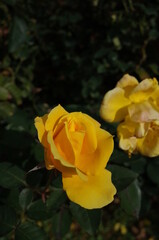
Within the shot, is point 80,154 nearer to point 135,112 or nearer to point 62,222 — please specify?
point 135,112

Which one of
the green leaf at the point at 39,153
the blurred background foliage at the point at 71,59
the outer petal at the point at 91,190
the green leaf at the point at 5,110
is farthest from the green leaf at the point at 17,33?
the outer petal at the point at 91,190

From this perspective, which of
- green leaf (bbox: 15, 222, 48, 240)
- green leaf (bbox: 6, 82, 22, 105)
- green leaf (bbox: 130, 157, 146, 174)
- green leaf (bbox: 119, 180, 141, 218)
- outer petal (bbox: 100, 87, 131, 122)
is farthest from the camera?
green leaf (bbox: 6, 82, 22, 105)

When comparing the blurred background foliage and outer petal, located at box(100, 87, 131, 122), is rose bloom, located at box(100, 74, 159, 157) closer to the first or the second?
outer petal, located at box(100, 87, 131, 122)

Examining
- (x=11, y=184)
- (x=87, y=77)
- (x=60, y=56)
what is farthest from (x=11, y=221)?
(x=60, y=56)

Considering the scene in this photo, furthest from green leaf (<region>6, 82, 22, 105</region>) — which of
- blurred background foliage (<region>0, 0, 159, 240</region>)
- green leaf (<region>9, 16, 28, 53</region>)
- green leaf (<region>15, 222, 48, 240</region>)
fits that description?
green leaf (<region>15, 222, 48, 240</region>)

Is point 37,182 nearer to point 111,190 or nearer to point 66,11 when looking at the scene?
point 111,190

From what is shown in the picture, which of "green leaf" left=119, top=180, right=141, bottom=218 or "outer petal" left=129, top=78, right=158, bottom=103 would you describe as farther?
"green leaf" left=119, top=180, right=141, bottom=218

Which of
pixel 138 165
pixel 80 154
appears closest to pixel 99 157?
pixel 80 154
